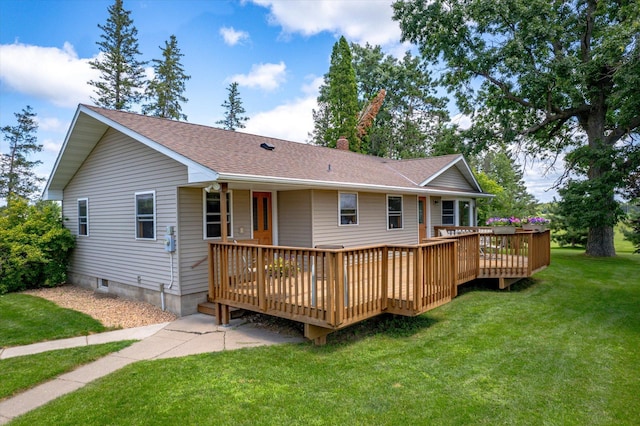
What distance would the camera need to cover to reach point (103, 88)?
974 inches

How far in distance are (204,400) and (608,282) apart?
10939 millimetres

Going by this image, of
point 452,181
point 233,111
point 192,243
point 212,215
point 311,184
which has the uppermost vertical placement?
point 233,111

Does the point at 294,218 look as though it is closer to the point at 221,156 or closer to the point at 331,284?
the point at 221,156

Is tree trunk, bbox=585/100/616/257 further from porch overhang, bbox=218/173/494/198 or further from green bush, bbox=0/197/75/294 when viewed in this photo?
green bush, bbox=0/197/75/294

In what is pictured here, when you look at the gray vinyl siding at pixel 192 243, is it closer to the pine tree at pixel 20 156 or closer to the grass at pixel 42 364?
the grass at pixel 42 364

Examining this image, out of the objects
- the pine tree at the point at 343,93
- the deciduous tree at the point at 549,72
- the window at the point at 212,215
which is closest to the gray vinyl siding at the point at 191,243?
the window at the point at 212,215

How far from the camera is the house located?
24.0 feet

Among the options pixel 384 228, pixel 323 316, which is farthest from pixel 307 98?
pixel 323 316

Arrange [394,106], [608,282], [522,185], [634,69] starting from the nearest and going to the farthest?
[608,282], [634,69], [394,106], [522,185]

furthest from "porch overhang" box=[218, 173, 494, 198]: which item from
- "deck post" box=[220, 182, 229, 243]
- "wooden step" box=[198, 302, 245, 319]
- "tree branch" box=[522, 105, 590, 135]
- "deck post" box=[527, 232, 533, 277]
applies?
"tree branch" box=[522, 105, 590, 135]

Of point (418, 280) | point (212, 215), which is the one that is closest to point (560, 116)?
point (418, 280)

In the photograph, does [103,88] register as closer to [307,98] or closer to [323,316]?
[307,98]

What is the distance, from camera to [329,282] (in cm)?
483

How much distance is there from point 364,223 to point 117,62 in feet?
77.5
